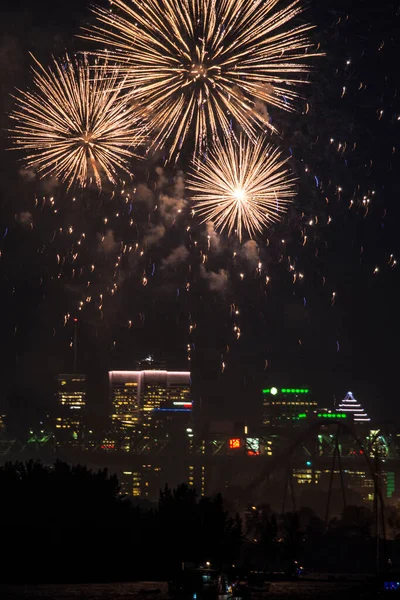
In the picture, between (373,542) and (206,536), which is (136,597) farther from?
(373,542)

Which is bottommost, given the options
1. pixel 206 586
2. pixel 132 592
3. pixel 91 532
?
pixel 132 592

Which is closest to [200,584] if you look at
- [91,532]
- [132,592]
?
[132,592]

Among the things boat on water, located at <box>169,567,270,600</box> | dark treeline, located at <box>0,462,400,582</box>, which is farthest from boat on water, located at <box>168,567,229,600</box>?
dark treeline, located at <box>0,462,400,582</box>

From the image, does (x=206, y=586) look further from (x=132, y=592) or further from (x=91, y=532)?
(x=91, y=532)

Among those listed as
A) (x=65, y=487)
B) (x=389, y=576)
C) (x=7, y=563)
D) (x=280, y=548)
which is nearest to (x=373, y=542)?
(x=280, y=548)

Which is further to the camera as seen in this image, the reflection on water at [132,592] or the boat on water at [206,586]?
the boat on water at [206,586]

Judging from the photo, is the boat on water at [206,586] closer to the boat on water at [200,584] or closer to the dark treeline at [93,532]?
the boat on water at [200,584]

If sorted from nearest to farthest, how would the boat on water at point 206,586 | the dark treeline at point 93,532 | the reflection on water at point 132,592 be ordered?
the reflection on water at point 132,592, the boat on water at point 206,586, the dark treeline at point 93,532

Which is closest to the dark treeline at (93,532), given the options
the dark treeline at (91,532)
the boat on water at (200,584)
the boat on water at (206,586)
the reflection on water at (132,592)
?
the dark treeline at (91,532)
